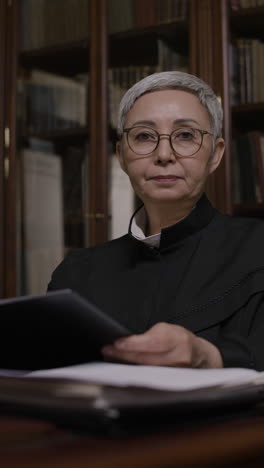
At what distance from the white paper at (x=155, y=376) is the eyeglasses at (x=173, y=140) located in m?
0.89

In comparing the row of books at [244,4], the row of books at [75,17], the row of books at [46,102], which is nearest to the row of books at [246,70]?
the row of books at [244,4]

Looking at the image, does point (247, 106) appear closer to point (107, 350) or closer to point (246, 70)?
point (246, 70)

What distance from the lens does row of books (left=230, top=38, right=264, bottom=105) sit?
254 cm

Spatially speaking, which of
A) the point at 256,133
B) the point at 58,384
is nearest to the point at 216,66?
the point at 256,133

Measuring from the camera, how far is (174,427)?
558 mm

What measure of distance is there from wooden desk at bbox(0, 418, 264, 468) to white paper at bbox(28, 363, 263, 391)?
0.06 m

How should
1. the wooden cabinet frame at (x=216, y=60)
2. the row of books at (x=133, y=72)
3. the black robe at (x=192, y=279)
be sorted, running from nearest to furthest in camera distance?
the black robe at (x=192, y=279)
the wooden cabinet frame at (x=216, y=60)
the row of books at (x=133, y=72)

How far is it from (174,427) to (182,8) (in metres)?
2.36

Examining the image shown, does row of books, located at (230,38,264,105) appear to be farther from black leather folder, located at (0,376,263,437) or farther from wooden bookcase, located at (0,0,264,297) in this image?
black leather folder, located at (0,376,263,437)

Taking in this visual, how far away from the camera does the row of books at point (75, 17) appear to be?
2701 millimetres

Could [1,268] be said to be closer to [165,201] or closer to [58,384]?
[165,201]

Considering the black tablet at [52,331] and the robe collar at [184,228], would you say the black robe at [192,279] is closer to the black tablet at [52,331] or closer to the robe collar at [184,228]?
the robe collar at [184,228]

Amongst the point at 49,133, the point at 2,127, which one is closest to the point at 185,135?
the point at 49,133

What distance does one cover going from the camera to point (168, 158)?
153 cm
